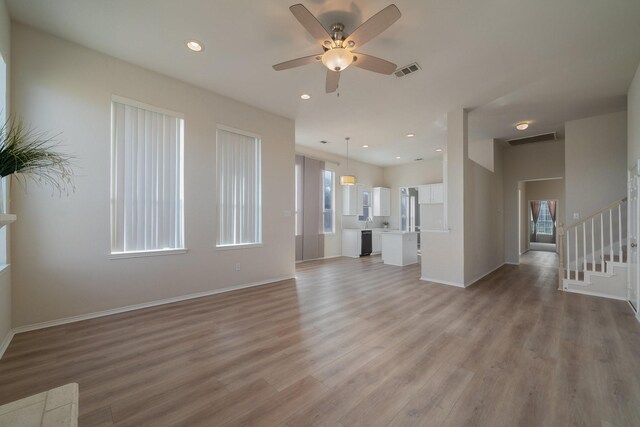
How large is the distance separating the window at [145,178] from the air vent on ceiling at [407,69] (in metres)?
3.11

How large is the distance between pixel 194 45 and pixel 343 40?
5.71 ft

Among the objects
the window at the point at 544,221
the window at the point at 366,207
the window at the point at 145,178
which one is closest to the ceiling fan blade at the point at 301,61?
the window at the point at 145,178

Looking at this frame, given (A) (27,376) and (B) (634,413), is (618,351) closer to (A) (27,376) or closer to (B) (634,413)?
(B) (634,413)

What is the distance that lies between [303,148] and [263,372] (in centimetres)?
610

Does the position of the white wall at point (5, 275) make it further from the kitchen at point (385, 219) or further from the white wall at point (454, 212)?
the kitchen at point (385, 219)

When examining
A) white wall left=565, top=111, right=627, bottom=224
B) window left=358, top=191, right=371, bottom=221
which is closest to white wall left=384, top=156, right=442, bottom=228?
window left=358, top=191, right=371, bottom=221

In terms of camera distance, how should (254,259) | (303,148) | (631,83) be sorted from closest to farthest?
(631,83) → (254,259) → (303,148)

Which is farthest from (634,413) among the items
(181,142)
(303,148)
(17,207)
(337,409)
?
(303,148)

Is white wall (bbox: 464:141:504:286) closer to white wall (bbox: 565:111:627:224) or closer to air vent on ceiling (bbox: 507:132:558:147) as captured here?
air vent on ceiling (bbox: 507:132:558:147)

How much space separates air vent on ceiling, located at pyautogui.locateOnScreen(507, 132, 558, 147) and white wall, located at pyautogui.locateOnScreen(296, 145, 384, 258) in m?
4.16

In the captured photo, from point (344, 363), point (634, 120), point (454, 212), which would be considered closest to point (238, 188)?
point (344, 363)

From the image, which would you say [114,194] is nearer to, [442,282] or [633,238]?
[442,282]

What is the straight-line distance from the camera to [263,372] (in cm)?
209

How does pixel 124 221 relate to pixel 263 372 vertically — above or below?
above
